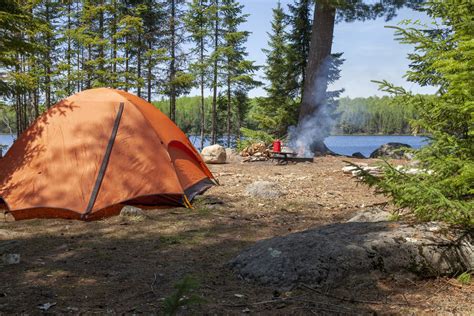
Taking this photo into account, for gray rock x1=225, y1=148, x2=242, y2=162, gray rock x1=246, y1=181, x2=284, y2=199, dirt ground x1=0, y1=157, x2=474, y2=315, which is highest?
gray rock x1=225, y1=148, x2=242, y2=162

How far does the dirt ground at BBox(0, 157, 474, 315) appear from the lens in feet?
9.96

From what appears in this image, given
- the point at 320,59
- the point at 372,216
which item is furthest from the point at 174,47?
the point at 372,216

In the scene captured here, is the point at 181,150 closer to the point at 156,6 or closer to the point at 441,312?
the point at 441,312

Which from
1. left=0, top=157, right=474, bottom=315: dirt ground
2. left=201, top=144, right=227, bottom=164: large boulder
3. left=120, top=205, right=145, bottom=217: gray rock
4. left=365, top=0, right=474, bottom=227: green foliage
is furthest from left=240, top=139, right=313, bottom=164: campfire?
left=365, top=0, right=474, bottom=227: green foliage

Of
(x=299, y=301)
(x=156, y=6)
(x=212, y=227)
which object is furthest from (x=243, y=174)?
(x=156, y=6)

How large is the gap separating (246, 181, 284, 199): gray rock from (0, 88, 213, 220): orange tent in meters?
1.32

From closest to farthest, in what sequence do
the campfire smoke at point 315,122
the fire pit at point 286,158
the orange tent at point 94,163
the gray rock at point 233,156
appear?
the orange tent at point 94,163 → the fire pit at point 286,158 → the gray rock at point 233,156 → the campfire smoke at point 315,122

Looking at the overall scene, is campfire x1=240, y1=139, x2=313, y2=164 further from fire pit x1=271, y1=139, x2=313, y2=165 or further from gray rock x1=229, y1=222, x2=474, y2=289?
gray rock x1=229, y1=222, x2=474, y2=289

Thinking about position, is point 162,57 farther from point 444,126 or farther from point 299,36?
point 444,126

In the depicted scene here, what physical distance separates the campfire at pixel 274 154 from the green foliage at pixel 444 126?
358 inches

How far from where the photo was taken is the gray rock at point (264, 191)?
321 inches

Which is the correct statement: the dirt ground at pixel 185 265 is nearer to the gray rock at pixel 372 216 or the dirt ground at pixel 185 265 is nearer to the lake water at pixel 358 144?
the gray rock at pixel 372 216

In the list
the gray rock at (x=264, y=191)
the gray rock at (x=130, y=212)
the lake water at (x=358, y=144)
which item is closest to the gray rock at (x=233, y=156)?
the gray rock at (x=264, y=191)

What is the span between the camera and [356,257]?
11.4 feet
